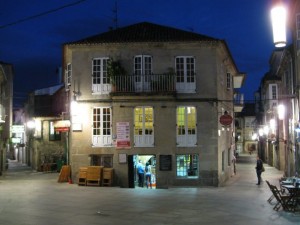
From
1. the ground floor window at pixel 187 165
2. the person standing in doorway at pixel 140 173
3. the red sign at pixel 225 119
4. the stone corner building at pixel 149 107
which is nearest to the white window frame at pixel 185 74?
the stone corner building at pixel 149 107

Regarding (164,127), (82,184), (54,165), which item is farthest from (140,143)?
(54,165)

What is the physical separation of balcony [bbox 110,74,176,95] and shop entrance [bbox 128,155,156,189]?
4011 millimetres

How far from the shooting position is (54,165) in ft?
138

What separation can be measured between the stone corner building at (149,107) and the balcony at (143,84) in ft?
0.20

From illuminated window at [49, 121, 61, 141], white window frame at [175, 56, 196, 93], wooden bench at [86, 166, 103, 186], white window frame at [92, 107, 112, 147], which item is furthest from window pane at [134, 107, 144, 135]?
illuminated window at [49, 121, 61, 141]

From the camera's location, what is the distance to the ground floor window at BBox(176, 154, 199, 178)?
2762 centimetres

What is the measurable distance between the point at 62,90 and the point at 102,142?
1665 centimetres

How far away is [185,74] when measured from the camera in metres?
28.1

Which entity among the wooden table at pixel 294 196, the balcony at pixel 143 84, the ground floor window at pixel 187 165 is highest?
the balcony at pixel 143 84

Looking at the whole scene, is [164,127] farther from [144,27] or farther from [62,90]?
[62,90]

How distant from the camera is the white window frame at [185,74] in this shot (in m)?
28.0

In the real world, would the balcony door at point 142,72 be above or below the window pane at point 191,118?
above

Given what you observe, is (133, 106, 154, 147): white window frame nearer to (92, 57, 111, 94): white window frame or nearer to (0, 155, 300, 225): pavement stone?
(92, 57, 111, 94): white window frame

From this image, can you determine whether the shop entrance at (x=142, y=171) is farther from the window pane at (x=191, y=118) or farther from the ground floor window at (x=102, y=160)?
the window pane at (x=191, y=118)
